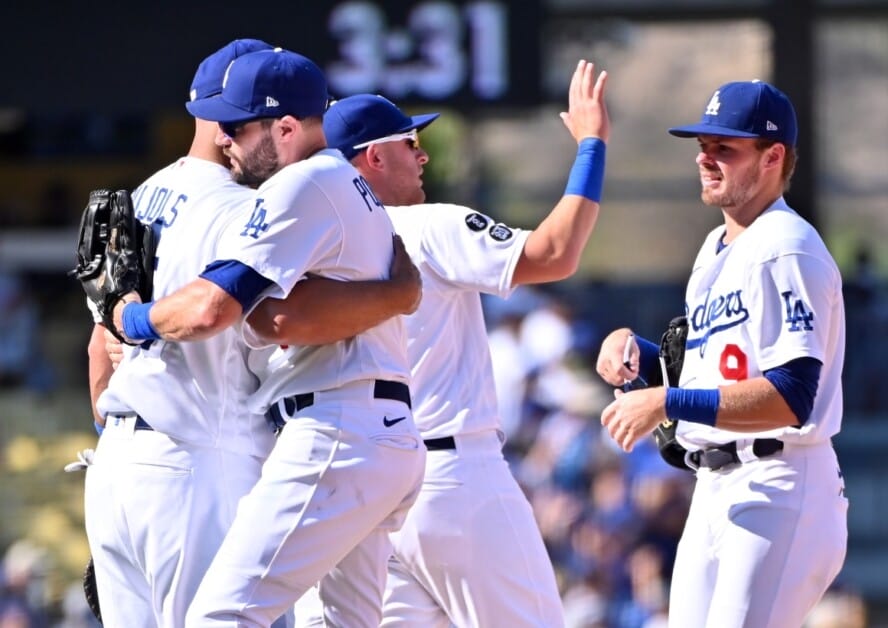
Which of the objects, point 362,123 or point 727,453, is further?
point 362,123

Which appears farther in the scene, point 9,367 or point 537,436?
point 9,367

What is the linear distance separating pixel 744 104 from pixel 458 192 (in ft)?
28.2

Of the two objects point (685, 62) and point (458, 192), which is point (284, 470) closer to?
point (458, 192)

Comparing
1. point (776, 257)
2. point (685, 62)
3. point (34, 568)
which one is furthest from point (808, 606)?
point (685, 62)

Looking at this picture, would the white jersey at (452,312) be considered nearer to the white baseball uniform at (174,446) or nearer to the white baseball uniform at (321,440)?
the white baseball uniform at (321,440)

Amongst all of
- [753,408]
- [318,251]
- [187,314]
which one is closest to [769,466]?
[753,408]

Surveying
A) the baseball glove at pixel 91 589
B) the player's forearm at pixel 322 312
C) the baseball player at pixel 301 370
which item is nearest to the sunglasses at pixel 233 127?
the baseball player at pixel 301 370

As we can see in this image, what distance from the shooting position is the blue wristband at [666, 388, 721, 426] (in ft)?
12.3

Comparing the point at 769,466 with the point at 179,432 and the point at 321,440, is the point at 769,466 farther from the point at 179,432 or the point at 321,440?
the point at 179,432

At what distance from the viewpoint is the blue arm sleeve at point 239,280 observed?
11.4ft

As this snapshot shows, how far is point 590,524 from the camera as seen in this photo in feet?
29.5

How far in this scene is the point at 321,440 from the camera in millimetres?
3553

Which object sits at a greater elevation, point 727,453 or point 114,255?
point 114,255

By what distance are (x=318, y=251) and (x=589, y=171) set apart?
0.80 meters
